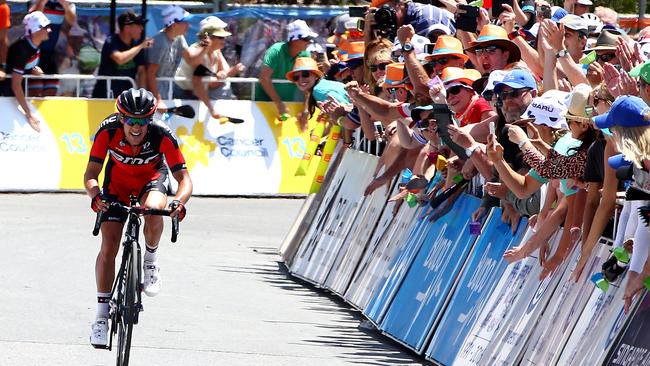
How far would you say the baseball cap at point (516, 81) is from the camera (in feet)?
32.5

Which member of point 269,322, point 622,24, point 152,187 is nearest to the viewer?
point 152,187

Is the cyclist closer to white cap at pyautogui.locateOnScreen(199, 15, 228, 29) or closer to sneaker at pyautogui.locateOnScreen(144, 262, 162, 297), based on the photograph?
sneaker at pyautogui.locateOnScreen(144, 262, 162, 297)

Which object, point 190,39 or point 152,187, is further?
point 190,39

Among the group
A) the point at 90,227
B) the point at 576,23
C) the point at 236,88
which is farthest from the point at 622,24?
the point at 576,23

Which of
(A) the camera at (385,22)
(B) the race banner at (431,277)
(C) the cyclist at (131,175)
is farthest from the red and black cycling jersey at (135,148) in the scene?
(A) the camera at (385,22)

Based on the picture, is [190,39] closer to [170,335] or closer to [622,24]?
[622,24]

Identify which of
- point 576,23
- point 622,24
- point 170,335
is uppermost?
point 576,23

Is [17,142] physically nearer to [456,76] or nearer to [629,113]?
[456,76]

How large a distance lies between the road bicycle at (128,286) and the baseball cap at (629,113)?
3632 millimetres

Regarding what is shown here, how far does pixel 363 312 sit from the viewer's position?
12445 millimetres

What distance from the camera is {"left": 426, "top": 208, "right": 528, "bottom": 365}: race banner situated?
981cm

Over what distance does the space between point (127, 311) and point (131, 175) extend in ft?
4.19

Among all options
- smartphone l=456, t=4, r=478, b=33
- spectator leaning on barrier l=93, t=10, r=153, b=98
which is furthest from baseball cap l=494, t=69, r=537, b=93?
spectator leaning on barrier l=93, t=10, r=153, b=98

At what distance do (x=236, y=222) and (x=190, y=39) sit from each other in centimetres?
457
